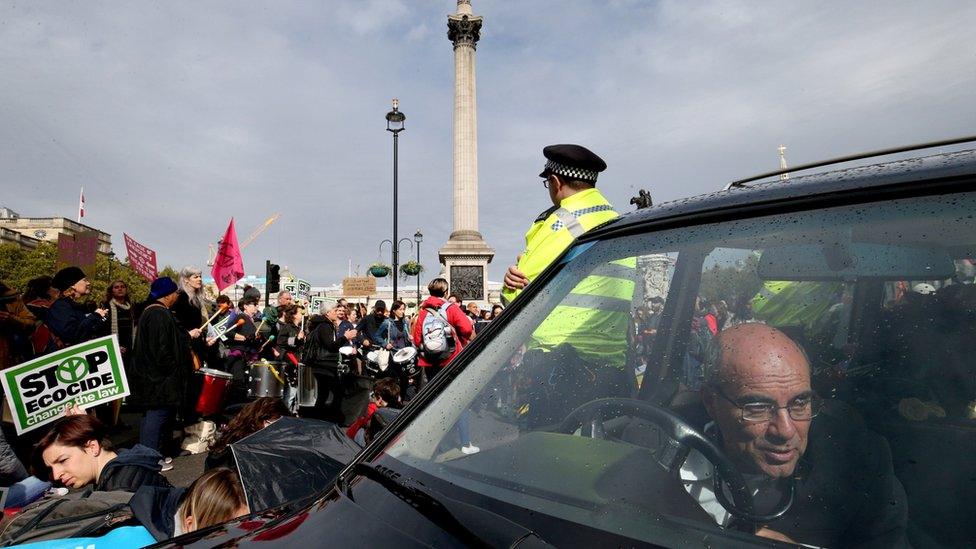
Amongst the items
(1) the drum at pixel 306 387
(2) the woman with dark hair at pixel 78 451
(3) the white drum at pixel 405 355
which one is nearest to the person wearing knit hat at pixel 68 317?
(1) the drum at pixel 306 387

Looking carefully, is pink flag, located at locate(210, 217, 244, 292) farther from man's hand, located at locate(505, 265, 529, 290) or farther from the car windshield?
the car windshield

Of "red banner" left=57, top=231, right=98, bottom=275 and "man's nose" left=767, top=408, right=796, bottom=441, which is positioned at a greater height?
"red banner" left=57, top=231, right=98, bottom=275

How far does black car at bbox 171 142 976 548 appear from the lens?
3.17 ft

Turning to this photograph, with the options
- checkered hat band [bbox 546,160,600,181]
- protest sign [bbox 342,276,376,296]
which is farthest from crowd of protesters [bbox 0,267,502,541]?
protest sign [bbox 342,276,376,296]

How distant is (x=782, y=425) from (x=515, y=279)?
2.26 m

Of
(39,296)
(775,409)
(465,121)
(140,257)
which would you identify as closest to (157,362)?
(39,296)

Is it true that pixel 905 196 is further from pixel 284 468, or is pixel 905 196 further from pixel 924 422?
pixel 284 468

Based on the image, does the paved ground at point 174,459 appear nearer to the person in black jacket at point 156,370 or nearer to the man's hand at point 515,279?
the person in black jacket at point 156,370

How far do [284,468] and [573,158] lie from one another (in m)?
2.11

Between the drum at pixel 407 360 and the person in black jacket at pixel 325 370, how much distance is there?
3.65 feet

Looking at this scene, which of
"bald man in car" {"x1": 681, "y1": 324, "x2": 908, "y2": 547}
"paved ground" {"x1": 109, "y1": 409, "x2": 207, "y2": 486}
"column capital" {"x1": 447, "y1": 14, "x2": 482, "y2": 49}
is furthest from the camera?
"column capital" {"x1": 447, "y1": 14, "x2": 482, "y2": 49}

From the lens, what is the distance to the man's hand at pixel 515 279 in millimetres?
3256

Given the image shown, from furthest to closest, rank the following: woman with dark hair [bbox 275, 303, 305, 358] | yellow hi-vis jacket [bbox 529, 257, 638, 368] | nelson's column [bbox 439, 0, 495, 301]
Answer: nelson's column [bbox 439, 0, 495, 301], woman with dark hair [bbox 275, 303, 305, 358], yellow hi-vis jacket [bbox 529, 257, 638, 368]

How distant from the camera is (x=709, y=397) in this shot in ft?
3.93
